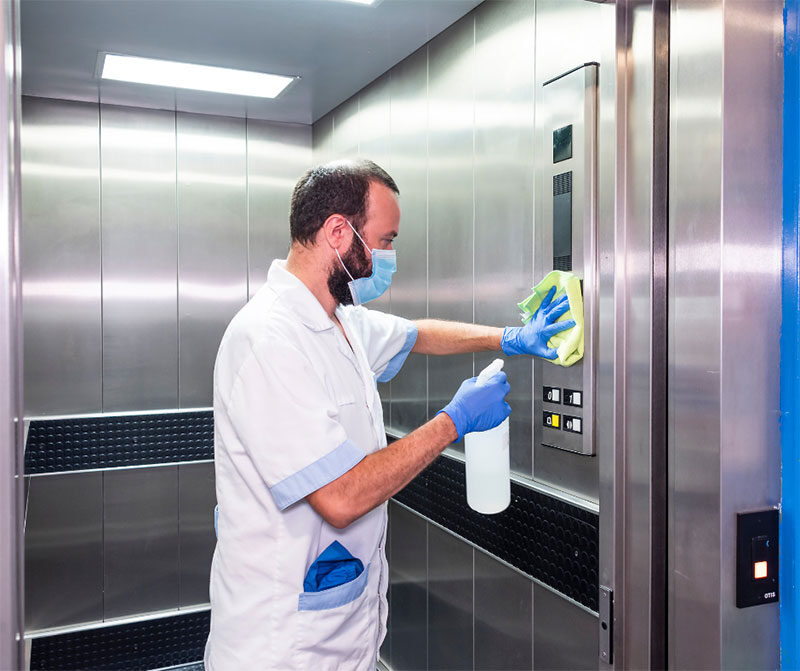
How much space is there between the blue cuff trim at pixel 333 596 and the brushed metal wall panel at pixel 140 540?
103 inches

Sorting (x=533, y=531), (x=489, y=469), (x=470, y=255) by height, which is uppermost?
(x=470, y=255)

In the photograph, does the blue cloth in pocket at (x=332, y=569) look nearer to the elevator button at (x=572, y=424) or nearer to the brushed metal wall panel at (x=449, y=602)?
the elevator button at (x=572, y=424)

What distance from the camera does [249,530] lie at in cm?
180

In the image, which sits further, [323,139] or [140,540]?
[323,139]

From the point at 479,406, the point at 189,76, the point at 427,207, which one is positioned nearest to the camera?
the point at 479,406

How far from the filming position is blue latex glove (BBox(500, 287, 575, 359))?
2.09 meters

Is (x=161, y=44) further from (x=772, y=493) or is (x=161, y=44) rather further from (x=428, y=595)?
(x=772, y=493)

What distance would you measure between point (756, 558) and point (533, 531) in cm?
110

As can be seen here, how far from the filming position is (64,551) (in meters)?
3.96

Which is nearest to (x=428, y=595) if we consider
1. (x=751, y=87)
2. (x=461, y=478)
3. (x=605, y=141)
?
(x=461, y=478)

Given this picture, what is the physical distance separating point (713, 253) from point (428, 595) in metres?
2.38

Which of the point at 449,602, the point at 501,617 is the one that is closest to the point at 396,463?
the point at 501,617

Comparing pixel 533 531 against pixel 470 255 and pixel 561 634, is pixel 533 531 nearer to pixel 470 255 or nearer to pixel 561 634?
pixel 561 634

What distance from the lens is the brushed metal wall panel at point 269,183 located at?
4359mm
